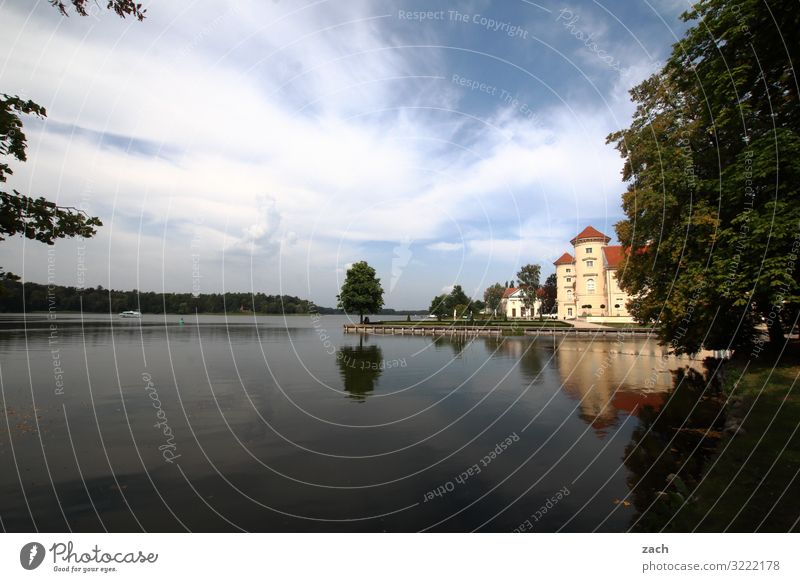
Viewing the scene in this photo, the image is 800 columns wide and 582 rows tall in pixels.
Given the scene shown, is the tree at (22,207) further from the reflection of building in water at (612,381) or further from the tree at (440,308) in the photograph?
the tree at (440,308)

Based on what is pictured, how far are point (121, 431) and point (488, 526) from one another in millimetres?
12929

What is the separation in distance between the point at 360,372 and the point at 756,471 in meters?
23.1

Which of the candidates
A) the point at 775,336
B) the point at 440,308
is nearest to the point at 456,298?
the point at 440,308

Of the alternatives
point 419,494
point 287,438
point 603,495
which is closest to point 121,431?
point 287,438

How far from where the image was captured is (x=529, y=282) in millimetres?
96062

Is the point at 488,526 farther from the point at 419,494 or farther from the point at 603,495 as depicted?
the point at 603,495

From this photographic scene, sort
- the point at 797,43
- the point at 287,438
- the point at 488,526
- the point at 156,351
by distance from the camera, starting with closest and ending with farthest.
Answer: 1. the point at 488,526
2. the point at 797,43
3. the point at 287,438
4. the point at 156,351

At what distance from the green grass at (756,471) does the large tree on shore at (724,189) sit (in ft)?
9.04

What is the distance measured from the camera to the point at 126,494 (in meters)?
9.34

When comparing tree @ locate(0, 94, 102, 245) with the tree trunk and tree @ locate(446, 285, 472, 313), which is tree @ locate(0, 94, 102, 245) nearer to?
the tree trunk

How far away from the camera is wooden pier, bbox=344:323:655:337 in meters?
58.9

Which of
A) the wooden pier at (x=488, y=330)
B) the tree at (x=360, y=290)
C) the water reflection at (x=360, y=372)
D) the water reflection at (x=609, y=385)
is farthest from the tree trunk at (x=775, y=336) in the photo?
the tree at (x=360, y=290)

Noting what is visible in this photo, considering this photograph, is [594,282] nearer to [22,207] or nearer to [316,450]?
[316,450]

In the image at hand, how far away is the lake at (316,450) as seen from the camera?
852 cm
